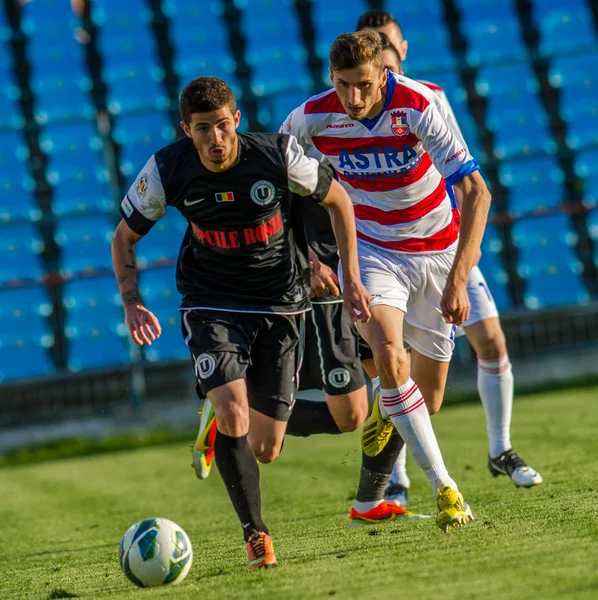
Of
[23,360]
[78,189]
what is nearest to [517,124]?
[78,189]

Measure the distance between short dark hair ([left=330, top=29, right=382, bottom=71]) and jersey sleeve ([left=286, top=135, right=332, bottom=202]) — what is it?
0.46 m

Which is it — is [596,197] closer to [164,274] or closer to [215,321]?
[164,274]

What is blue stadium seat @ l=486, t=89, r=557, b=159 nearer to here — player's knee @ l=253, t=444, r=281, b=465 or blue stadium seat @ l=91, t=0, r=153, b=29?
blue stadium seat @ l=91, t=0, r=153, b=29

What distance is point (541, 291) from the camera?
43.8ft

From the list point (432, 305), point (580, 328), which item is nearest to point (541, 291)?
point (580, 328)

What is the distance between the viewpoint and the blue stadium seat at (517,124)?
45.6 ft

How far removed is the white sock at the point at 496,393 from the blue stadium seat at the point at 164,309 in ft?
21.9

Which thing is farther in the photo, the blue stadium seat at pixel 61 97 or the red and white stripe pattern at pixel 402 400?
the blue stadium seat at pixel 61 97

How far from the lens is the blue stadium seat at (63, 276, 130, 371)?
1290cm

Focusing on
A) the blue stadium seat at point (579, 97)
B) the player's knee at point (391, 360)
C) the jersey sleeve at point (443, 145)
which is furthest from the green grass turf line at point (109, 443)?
the jersey sleeve at point (443, 145)

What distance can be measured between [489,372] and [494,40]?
8.81 meters

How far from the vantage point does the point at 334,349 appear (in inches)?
256

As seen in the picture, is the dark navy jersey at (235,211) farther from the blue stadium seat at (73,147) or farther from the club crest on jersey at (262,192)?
the blue stadium seat at (73,147)

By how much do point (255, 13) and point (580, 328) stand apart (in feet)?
20.6
